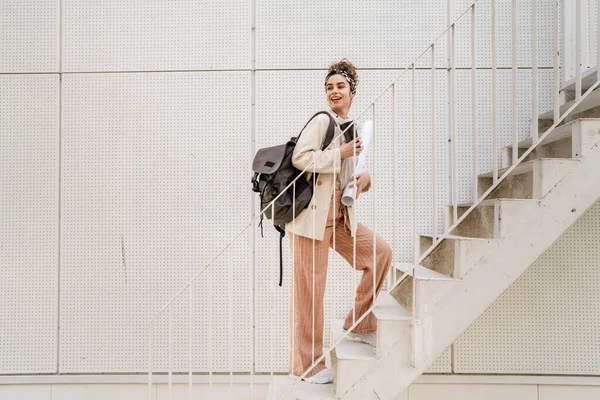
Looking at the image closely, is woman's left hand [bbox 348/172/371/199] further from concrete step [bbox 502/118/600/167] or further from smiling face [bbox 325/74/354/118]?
concrete step [bbox 502/118/600/167]

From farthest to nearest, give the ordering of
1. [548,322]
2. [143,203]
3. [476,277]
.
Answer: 1. [143,203]
2. [548,322]
3. [476,277]

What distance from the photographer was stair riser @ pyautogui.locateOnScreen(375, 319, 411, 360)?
2.05 metres

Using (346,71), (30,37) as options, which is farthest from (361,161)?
(30,37)

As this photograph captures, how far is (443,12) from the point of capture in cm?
314

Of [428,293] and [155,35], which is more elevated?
[155,35]

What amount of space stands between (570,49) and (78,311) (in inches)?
161

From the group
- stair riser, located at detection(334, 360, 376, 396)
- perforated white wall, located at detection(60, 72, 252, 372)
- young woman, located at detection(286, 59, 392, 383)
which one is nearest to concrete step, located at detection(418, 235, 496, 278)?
young woman, located at detection(286, 59, 392, 383)

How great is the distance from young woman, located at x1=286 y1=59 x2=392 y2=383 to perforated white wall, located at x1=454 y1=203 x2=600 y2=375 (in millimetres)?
1207

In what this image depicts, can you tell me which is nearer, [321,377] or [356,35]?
[321,377]

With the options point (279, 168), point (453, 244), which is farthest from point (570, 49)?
point (279, 168)

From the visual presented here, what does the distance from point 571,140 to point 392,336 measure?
4.62 feet

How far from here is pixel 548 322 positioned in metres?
3.03

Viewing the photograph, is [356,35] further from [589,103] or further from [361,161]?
[589,103]

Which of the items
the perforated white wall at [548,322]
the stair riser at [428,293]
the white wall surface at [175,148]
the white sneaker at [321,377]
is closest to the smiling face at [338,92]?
the white wall surface at [175,148]
